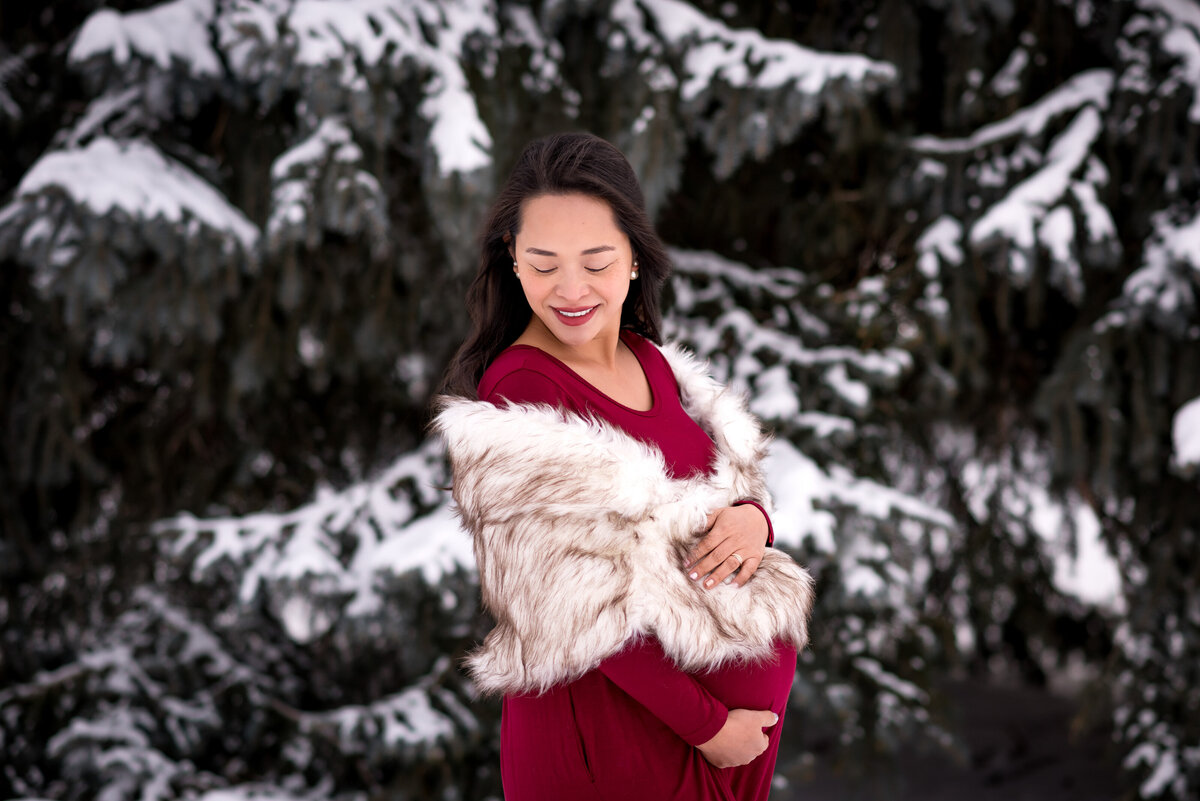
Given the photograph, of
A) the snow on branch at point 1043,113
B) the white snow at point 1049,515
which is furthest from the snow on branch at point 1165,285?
the white snow at point 1049,515

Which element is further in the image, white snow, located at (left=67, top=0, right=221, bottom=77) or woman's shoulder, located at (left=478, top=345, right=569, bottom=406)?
white snow, located at (left=67, top=0, right=221, bottom=77)

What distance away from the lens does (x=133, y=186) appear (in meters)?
3.34

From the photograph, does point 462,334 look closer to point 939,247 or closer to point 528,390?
point 939,247

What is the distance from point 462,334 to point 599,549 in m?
3.14

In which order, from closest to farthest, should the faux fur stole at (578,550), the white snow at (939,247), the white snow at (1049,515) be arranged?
the faux fur stole at (578,550) → the white snow at (939,247) → the white snow at (1049,515)

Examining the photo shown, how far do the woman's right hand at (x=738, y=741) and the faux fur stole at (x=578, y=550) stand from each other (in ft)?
0.27

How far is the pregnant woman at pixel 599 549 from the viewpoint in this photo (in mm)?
1337

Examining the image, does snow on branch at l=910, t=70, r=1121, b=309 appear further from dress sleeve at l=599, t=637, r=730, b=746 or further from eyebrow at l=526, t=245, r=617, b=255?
dress sleeve at l=599, t=637, r=730, b=746

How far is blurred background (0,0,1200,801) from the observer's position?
3.42 metres

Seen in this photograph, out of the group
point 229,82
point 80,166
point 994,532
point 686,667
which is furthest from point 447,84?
point 994,532

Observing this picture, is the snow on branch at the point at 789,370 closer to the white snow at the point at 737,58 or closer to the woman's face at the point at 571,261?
the white snow at the point at 737,58

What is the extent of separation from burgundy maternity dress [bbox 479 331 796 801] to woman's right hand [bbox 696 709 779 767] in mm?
19

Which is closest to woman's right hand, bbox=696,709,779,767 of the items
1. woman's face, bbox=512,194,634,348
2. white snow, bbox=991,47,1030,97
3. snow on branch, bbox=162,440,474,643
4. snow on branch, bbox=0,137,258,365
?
woman's face, bbox=512,194,634,348

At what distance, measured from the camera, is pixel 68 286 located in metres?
3.34
